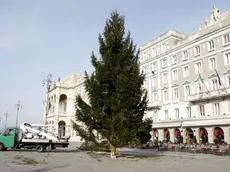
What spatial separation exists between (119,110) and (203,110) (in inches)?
964

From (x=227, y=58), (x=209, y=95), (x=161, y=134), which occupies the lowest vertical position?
(x=161, y=134)

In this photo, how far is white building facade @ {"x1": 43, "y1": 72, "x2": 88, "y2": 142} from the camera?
76.9 m

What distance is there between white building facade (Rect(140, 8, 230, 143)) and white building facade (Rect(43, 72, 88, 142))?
33.2m

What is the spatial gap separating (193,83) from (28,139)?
27.8 meters

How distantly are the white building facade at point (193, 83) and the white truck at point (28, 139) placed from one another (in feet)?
73.8

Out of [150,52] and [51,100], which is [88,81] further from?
[51,100]

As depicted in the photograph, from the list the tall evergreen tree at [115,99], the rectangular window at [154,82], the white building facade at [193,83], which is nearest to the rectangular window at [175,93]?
the white building facade at [193,83]

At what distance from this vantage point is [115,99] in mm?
18141

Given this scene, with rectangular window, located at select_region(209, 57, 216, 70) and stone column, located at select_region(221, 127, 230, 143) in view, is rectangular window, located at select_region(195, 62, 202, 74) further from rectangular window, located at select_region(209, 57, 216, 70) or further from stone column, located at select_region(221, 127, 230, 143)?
stone column, located at select_region(221, 127, 230, 143)

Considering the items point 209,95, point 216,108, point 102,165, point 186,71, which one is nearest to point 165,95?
point 186,71

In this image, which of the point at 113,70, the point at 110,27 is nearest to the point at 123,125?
the point at 113,70

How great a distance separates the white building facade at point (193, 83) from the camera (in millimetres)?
36125

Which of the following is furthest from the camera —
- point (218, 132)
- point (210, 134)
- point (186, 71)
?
point (186, 71)

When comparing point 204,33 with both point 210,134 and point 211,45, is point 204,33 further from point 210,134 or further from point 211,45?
point 210,134
